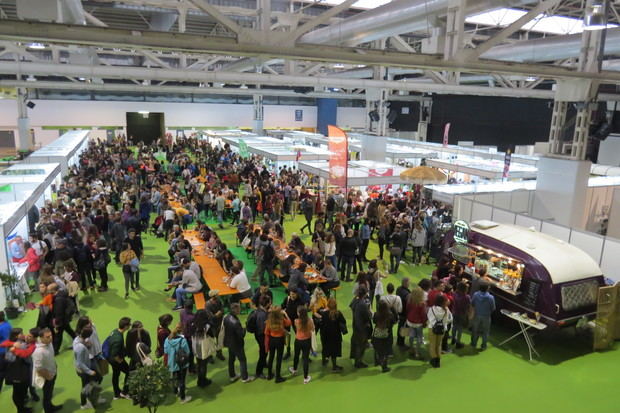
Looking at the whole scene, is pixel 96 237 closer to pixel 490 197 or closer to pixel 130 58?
pixel 490 197

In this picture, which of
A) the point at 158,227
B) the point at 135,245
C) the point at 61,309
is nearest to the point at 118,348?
the point at 61,309

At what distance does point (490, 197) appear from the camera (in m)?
12.0

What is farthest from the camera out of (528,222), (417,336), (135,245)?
(528,222)

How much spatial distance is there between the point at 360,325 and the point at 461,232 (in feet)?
12.0

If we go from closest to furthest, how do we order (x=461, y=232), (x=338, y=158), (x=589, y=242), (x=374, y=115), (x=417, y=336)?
(x=417, y=336) < (x=461, y=232) < (x=589, y=242) < (x=338, y=158) < (x=374, y=115)

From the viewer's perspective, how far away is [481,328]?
22.4 feet

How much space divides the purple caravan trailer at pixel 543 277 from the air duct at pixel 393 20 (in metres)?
3.77

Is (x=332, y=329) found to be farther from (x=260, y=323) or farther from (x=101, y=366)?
(x=101, y=366)

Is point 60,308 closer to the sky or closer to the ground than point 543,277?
closer to the ground

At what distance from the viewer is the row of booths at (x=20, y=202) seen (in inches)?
301

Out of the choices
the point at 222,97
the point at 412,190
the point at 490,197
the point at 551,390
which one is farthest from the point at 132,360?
A: the point at 222,97

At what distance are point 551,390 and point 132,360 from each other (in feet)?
17.2

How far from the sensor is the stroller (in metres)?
12.2

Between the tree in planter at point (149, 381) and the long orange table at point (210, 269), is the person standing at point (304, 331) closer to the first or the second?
the tree in planter at point (149, 381)
